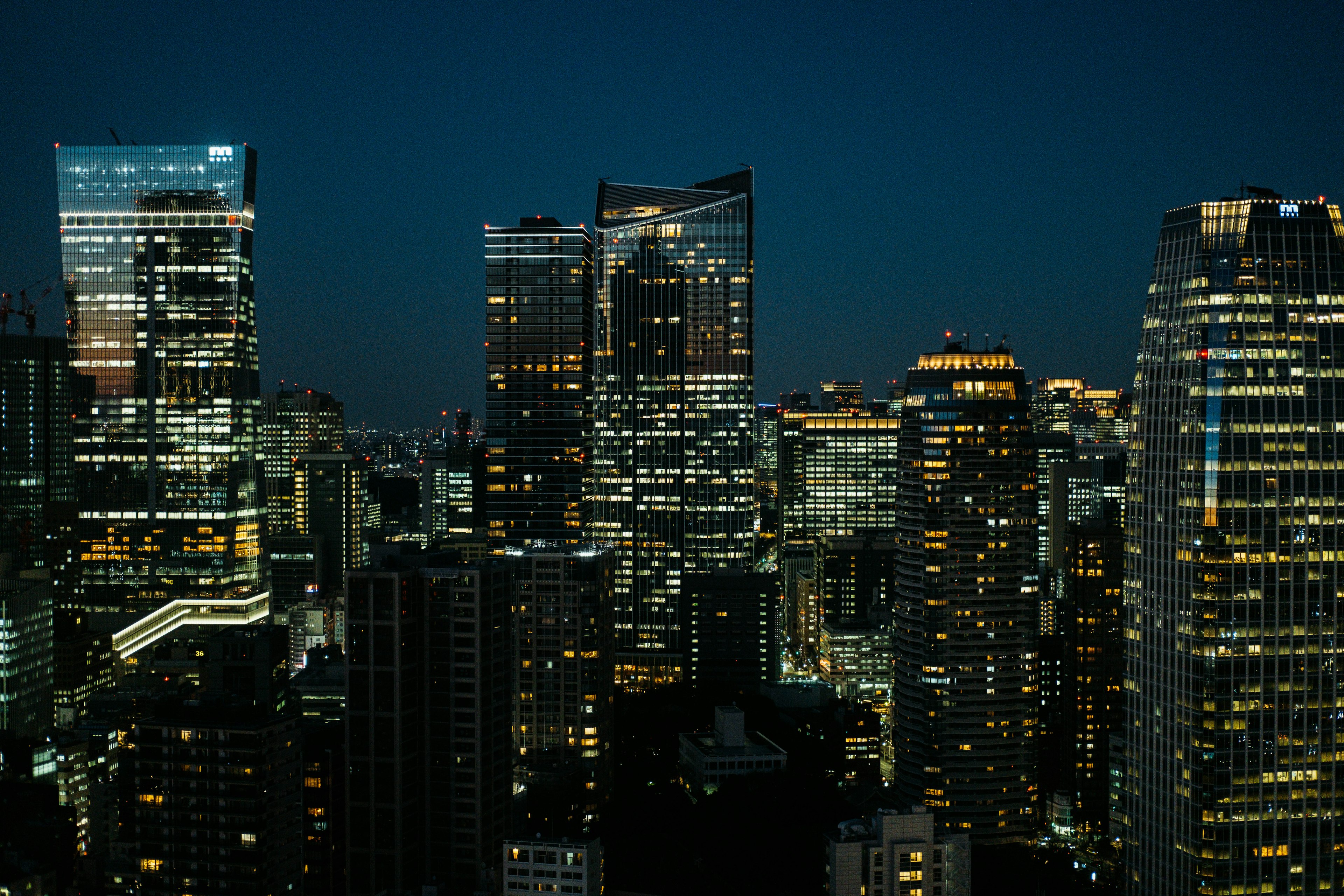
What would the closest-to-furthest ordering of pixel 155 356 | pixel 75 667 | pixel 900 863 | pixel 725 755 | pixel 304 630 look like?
pixel 900 863 → pixel 725 755 → pixel 75 667 → pixel 155 356 → pixel 304 630

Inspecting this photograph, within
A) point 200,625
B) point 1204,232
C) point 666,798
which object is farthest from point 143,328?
point 1204,232

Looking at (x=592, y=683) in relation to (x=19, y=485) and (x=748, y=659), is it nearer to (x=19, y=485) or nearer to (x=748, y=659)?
(x=748, y=659)

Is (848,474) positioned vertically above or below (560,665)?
above

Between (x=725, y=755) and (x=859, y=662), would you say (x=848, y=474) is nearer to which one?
(x=859, y=662)

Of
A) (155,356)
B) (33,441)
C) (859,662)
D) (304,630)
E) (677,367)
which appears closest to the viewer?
(33,441)

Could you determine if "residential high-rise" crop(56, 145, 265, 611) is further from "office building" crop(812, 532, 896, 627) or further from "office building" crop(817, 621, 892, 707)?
"office building" crop(812, 532, 896, 627)

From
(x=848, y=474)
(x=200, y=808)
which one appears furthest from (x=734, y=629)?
(x=848, y=474)
